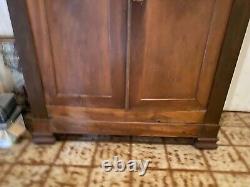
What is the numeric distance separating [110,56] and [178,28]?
0.98 feet

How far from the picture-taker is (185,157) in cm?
112

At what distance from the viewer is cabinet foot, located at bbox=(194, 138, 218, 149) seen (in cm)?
115

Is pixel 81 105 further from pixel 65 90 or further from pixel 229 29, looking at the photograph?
pixel 229 29

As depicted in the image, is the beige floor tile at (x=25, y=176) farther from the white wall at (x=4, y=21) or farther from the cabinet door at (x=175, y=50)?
the white wall at (x=4, y=21)

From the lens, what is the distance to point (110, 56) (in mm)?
952

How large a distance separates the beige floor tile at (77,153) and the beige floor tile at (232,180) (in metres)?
0.60

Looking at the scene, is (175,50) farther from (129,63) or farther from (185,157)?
(185,157)

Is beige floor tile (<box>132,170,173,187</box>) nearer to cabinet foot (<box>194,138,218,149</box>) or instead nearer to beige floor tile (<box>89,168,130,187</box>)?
beige floor tile (<box>89,168,130,187</box>)

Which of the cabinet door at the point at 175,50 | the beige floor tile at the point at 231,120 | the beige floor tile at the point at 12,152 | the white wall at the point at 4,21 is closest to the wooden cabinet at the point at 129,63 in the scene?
the cabinet door at the point at 175,50

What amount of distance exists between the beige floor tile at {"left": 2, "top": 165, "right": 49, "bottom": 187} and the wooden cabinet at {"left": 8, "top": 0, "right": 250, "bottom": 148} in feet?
0.59

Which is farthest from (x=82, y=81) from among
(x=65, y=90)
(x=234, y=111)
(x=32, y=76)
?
(x=234, y=111)

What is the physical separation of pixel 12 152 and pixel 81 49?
25.2 inches

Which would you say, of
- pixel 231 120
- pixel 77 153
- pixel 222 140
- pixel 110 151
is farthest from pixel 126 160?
pixel 231 120

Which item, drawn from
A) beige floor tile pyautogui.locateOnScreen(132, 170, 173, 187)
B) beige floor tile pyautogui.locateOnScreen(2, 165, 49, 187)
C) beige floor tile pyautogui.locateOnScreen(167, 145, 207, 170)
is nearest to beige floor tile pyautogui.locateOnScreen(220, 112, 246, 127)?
beige floor tile pyautogui.locateOnScreen(167, 145, 207, 170)
